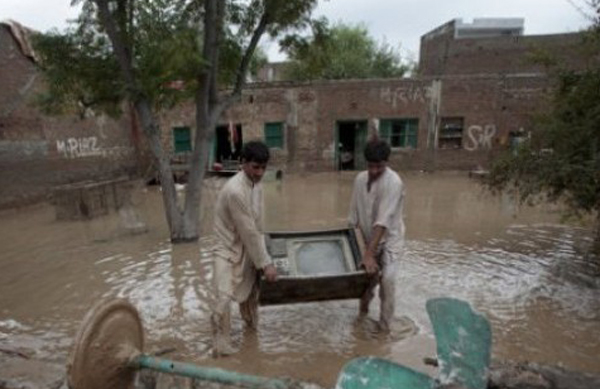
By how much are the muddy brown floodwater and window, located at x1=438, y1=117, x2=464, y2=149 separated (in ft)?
28.1

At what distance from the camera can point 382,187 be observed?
4543 millimetres

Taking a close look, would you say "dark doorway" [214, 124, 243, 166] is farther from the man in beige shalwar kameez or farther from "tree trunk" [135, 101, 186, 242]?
the man in beige shalwar kameez

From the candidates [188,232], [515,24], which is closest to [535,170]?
[188,232]

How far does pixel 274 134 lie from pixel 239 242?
1623 cm

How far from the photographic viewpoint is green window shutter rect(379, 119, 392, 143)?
2005 cm

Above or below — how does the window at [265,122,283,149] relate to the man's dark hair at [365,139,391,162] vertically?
below

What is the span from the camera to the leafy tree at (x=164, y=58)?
25.9ft

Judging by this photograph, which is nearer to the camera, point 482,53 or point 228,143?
point 228,143

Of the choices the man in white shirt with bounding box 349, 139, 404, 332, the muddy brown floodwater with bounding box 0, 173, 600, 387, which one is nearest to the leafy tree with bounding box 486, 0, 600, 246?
the muddy brown floodwater with bounding box 0, 173, 600, 387

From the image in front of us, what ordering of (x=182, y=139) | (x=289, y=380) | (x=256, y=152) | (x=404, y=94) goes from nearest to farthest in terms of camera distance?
(x=289, y=380) → (x=256, y=152) → (x=404, y=94) → (x=182, y=139)

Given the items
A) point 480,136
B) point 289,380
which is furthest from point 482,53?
point 289,380

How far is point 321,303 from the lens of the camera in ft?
18.6

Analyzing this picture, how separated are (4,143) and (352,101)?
12532 millimetres

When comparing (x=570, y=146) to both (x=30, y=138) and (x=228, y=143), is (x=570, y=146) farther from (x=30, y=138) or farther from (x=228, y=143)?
(x=228, y=143)
